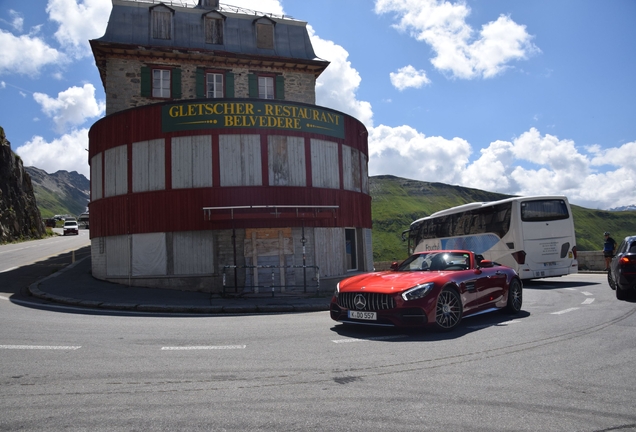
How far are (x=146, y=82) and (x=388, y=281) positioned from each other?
2040 cm

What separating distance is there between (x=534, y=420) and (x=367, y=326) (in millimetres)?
5111

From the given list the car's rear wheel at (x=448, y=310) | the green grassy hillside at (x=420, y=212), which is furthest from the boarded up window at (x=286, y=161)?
the green grassy hillside at (x=420, y=212)

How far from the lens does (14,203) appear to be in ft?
159

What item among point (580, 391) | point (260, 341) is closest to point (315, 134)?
point (260, 341)

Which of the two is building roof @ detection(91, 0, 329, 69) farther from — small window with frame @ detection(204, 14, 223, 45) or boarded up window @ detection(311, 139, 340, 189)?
boarded up window @ detection(311, 139, 340, 189)

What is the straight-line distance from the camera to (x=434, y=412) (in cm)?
404

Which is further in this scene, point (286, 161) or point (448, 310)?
point (286, 161)

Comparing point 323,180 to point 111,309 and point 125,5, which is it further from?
point 125,5

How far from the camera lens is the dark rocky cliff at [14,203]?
44.9 m

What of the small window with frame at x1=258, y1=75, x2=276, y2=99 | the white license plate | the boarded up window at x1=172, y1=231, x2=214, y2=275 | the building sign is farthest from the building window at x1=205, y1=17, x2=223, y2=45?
the white license plate

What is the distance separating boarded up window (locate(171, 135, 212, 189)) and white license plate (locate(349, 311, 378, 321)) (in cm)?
990

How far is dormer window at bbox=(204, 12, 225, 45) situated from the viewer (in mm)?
26453

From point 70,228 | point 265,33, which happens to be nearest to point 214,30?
point 265,33

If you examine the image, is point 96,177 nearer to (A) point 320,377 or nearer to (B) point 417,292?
(B) point 417,292
